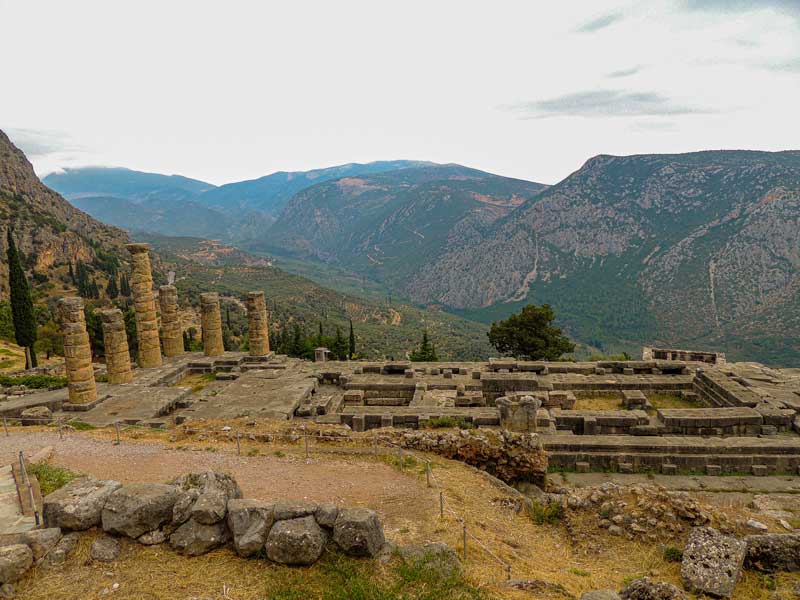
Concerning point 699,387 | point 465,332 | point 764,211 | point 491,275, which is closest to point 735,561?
point 699,387

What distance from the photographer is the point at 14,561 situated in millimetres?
7238

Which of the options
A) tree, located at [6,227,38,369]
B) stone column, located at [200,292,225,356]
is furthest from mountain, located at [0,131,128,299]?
stone column, located at [200,292,225,356]

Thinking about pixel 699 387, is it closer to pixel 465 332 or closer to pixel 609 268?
pixel 465 332

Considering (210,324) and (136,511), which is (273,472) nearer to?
(136,511)

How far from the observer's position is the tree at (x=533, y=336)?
3900cm

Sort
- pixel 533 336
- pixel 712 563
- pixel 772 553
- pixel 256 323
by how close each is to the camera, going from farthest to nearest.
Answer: pixel 533 336, pixel 256 323, pixel 772 553, pixel 712 563

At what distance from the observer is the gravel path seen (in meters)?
10.5

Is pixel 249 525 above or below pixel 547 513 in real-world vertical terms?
above

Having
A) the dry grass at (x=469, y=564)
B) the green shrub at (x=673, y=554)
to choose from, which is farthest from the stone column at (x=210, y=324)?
the green shrub at (x=673, y=554)

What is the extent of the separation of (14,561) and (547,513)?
384 inches

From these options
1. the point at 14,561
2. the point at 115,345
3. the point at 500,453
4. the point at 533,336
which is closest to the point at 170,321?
the point at 115,345

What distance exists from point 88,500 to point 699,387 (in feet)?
82.9

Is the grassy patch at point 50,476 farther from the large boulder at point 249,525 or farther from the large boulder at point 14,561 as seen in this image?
the large boulder at point 249,525

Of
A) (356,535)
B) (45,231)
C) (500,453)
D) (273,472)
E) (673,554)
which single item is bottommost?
(673,554)
